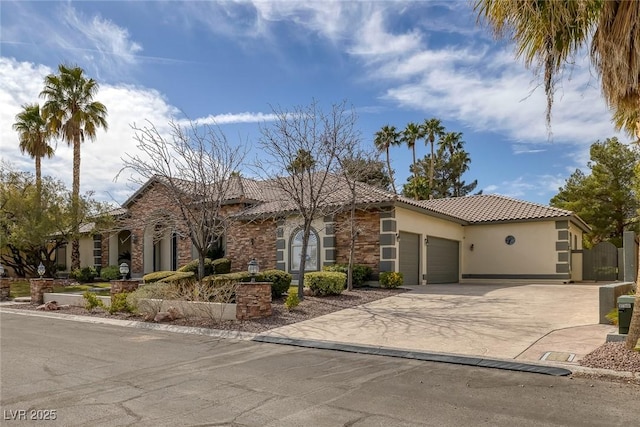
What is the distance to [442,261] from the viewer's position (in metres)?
23.2

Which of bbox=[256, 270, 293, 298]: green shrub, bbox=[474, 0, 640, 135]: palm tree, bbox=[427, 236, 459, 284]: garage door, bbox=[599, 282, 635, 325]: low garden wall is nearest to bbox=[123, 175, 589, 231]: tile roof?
bbox=[427, 236, 459, 284]: garage door

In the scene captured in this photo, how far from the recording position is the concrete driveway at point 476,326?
908 centimetres

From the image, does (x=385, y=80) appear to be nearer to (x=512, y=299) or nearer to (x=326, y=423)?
(x=512, y=299)

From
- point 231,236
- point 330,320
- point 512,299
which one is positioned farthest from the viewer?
point 231,236

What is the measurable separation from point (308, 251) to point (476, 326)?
35.4 feet

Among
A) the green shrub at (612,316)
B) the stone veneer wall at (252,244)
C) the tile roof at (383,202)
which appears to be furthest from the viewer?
the stone veneer wall at (252,244)

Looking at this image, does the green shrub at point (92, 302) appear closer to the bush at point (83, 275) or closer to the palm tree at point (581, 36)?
the bush at point (83, 275)

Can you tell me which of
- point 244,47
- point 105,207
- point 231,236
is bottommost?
point 231,236

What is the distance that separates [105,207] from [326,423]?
2603 centimetres

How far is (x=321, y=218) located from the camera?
20.5 meters

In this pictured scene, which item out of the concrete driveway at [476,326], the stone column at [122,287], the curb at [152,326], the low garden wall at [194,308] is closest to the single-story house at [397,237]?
the stone column at [122,287]

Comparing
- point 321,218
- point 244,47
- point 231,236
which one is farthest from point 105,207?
point 244,47

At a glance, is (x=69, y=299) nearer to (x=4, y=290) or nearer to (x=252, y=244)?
(x=4, y=290)

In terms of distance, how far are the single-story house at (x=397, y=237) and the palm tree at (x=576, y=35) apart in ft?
35.9
